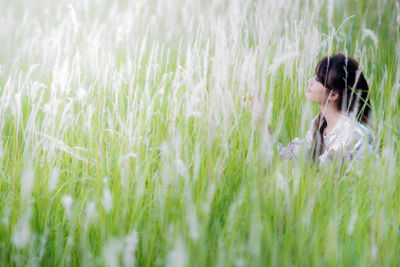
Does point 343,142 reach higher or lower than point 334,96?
lower

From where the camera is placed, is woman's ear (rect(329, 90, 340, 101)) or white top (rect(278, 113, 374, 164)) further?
woman's ear (rect(329, 90, 340, 101))

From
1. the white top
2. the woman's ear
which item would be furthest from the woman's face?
the white top

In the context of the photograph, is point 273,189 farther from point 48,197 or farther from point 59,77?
point 59,77

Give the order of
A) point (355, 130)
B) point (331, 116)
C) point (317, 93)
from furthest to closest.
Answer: point (331, 116)
point (317, 93)
point (355, 130)

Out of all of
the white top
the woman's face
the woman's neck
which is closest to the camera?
the white top

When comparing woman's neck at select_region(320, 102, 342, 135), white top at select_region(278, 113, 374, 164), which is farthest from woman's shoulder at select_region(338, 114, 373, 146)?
woman's neck at select_region(320, 102, 342, 135)

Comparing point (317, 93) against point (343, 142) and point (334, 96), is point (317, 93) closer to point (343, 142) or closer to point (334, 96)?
point (334, 96)

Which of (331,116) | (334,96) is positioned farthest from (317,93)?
(331,116)

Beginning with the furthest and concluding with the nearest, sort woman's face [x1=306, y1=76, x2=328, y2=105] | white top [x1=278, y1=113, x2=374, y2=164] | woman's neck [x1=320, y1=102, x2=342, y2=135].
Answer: woman's neck [x1=320, y1=102, x2=342, y2=135] → woman's face [x1=306, y1=76, x2=328, y2=105] → white top [x1=278, y1=113, x2=374, y2=164]

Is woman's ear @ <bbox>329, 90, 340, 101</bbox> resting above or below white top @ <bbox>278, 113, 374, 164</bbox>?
above

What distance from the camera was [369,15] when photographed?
367 cm

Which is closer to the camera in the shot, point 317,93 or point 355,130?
point 355,130

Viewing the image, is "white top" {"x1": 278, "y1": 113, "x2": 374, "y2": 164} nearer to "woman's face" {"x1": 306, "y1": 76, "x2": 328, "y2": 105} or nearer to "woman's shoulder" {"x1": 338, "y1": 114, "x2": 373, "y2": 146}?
"woman's shoulder" {"x1": 338, "y1": 114, "x2": 373, "y2": 146}

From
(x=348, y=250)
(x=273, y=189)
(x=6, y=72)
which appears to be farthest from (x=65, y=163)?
(x=6, y=72)
